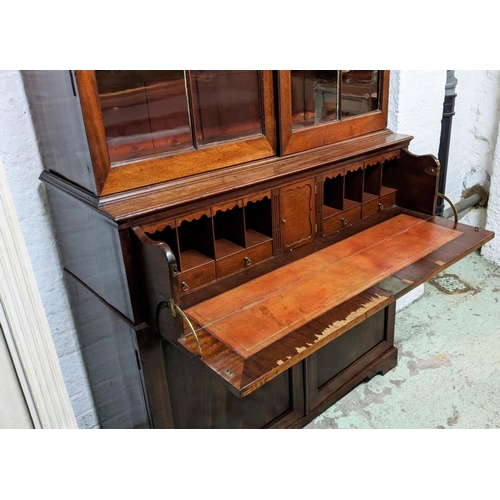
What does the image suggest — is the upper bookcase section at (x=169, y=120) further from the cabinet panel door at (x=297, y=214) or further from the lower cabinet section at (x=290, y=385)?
the lower cabinet section at (x=290, y=385)

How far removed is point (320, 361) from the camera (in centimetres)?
186

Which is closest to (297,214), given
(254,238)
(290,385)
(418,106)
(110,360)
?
(254,238)

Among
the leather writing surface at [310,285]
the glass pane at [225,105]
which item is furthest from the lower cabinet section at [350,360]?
the glass pane at [225,105]

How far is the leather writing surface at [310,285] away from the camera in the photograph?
126 cm

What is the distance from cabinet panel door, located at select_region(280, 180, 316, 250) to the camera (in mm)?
1522

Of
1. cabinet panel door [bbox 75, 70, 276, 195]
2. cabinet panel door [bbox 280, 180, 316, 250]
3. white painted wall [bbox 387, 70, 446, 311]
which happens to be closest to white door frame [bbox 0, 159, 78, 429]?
cabinet panel door [bbox 75, 70, 276, 195]

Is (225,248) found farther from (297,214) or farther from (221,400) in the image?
(221,400)

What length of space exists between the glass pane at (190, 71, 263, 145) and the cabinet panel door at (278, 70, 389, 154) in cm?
8

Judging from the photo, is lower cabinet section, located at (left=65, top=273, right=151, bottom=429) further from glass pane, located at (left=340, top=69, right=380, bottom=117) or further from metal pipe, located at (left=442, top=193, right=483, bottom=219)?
metal pipe, located at (left=442, top=193, right=483, bottom=219)

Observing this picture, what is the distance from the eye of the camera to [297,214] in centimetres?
157

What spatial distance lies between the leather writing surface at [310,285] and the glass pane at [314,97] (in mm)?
399

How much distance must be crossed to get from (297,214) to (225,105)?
394 mm

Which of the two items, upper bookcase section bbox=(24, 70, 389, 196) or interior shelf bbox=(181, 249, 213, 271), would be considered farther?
interior shelf bbox=(181, 249, 213, 271)
